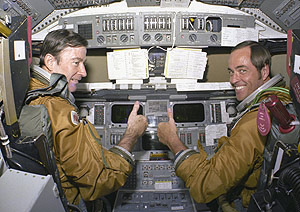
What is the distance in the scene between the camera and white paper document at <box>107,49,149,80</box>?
2531 mm

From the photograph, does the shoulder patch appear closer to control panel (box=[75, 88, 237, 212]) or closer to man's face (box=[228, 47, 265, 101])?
control panel (box=[75, 88, 237, 212])

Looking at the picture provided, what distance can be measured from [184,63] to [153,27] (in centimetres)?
59

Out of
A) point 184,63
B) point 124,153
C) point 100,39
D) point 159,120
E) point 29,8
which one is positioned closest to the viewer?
point 124,153

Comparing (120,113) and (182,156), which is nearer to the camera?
(182,156)

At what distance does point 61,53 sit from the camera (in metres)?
1.81

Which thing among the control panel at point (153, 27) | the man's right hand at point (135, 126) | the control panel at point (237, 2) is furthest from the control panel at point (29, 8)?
the control panel at point (237, 2)

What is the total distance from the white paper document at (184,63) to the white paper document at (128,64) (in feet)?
0.98

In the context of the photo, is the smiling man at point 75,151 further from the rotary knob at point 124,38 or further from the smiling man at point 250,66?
the smiling man at point 250,66

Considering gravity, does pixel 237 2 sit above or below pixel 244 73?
above

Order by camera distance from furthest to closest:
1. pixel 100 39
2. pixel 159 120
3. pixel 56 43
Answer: pixel 159 120 → pixel 100 39 → pixel 56 43

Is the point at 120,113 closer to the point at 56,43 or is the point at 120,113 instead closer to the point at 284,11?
the point at 56,43

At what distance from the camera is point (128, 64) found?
101 inches

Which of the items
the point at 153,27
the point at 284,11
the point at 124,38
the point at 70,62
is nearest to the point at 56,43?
the point at 70,62

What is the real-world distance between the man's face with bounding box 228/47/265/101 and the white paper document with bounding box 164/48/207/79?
0.53 meters
